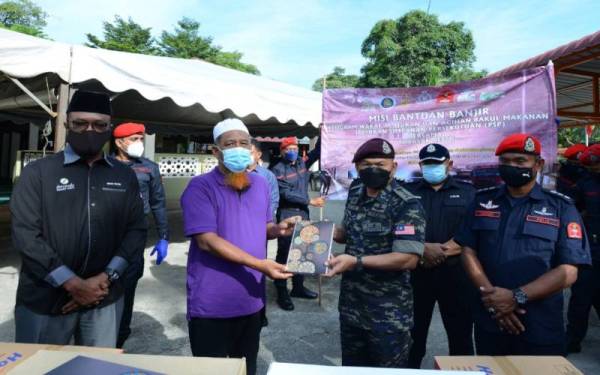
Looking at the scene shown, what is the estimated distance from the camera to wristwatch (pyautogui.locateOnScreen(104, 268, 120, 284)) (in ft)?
6.08

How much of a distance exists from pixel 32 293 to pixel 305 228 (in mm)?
1298

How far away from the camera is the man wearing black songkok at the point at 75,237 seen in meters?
1.74

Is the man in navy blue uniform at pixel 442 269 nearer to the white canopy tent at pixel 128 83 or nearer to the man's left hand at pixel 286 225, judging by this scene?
the man's left hand at pixel 286 225

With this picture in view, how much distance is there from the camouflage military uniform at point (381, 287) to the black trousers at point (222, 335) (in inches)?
20.4

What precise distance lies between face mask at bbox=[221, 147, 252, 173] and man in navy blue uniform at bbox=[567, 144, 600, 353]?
3.15m

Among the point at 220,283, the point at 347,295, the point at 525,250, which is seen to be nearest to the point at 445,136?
the point at 525,250

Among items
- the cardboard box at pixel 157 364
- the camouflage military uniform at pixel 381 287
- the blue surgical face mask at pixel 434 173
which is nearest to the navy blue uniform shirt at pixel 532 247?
the camouflage military uniform at pixel 381 287

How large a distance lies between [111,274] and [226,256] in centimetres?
58

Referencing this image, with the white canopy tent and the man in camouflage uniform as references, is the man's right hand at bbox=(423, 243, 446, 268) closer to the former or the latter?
the man in camouflage uniform

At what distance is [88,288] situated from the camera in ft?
5.76

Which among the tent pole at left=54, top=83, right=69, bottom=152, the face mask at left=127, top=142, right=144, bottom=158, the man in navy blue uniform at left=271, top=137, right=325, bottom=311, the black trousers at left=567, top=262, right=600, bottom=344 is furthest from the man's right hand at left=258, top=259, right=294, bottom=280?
the tent pole at left=54, top=83, right=69, bottom=152

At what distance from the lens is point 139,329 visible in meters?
3.59

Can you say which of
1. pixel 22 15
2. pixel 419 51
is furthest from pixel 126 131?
pixel 22 15

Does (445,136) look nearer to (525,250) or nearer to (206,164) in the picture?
(525,250)
